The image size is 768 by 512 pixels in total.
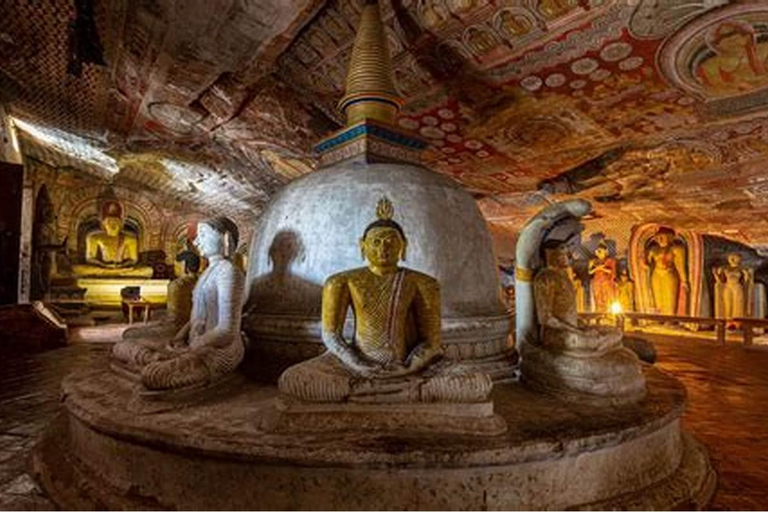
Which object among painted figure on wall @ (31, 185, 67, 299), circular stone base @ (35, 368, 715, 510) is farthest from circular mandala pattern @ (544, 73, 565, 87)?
painted figure on wall @ (31, 185, 67, 299)

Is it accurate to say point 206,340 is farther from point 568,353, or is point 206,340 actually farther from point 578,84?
point 578,84

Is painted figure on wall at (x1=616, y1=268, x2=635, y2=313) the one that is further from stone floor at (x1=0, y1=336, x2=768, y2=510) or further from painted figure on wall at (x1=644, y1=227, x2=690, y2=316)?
stone floor at (x1=0, y1=336, x2=768, y2=510)

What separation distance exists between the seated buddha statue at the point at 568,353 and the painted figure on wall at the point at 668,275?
32.8 ft

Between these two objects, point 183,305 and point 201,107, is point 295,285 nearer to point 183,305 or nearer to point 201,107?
point 183,305

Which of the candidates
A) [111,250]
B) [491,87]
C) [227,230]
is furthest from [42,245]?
[491,87]

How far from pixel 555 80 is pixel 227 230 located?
552cm

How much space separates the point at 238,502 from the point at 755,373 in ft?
24.2

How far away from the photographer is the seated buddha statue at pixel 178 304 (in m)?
4.04

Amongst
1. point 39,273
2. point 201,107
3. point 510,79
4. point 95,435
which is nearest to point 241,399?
point 95,435

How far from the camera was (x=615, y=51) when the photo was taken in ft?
18.8

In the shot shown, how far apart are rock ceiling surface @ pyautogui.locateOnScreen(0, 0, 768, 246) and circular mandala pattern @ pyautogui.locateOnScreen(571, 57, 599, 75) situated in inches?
1.3

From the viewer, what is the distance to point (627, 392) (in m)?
2.92

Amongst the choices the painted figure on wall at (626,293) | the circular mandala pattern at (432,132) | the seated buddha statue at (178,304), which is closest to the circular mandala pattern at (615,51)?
the circular mandala pattern at (432,132)

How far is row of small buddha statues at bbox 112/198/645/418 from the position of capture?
8.04ft
